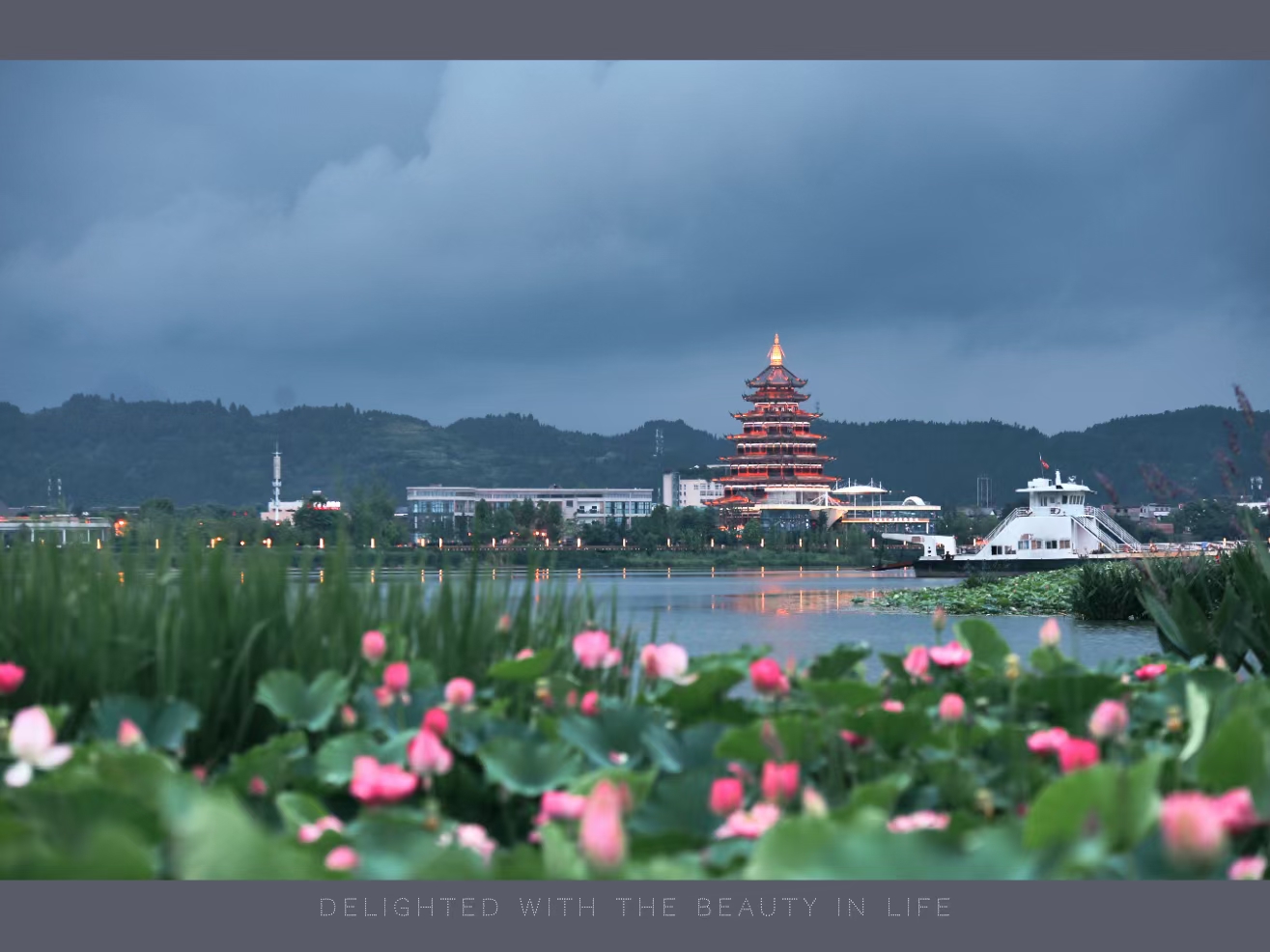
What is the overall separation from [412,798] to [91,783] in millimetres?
619

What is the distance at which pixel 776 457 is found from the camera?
8456cm

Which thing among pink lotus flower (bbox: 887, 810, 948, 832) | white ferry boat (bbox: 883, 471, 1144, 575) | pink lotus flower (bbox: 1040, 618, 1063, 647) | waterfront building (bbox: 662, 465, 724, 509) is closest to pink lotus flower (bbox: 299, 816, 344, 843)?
pink lotus flower (bbox: 887, 810, 948, 832)

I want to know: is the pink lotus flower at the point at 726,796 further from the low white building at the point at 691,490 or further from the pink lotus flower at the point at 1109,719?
the low white building at the point at 691,490

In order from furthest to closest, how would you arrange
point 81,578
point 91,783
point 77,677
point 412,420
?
point 412,420 < point 81,578 < point 77,677 < point 91,783

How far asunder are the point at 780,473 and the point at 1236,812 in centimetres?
8240

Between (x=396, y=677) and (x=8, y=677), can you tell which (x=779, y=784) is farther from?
(x=8, y=677)

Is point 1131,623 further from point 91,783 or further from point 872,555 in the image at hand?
point 872,555

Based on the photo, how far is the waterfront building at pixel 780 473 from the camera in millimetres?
81812

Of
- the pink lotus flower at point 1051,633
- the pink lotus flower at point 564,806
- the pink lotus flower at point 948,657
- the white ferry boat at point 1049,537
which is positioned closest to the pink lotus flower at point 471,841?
the pink lotus flower at point 564,806

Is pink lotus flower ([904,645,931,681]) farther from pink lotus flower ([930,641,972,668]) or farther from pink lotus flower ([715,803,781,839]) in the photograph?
pink lotus flower ([715,803,781,839])

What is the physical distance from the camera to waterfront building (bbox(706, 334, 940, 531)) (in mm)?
81812

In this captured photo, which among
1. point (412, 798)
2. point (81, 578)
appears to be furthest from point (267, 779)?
point (81, 578)

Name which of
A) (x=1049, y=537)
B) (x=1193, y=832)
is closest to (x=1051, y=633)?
(x=1193, y=832)

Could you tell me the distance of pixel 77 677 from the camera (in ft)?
10.00
